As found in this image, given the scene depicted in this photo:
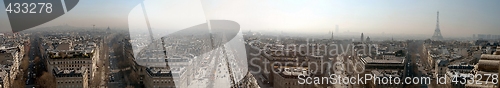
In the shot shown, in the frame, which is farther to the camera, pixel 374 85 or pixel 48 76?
pixel 48 76

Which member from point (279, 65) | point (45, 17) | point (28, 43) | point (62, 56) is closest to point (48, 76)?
point (62, 56)

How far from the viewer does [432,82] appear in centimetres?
693

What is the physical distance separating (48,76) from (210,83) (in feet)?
9.47

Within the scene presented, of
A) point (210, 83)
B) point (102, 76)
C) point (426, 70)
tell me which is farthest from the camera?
point (426, 70)

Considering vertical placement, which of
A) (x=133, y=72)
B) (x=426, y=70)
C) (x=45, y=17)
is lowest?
(x=426, y=70)

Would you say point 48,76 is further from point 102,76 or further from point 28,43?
point 28,43

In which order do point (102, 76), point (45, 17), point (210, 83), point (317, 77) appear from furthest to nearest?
point (102, 76)
point (210, 83)
point (317, 77)
point (45, 17)

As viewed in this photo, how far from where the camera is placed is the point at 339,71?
800cm

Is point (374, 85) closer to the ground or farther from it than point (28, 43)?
closer to the ground

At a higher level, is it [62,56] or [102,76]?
[62,56]

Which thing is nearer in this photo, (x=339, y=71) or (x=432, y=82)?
(x=432, y=82)

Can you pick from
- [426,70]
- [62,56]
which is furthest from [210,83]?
[426,70]

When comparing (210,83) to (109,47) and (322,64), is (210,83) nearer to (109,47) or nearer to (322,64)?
(322,64)

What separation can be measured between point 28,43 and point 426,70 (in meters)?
12.0
